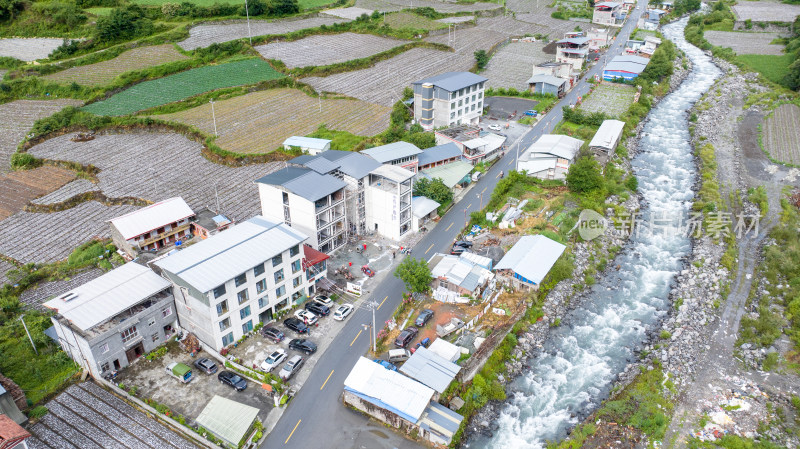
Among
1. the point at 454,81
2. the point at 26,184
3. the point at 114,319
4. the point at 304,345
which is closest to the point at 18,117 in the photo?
the point at 26,184

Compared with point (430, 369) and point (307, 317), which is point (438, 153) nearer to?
point (307, 317)

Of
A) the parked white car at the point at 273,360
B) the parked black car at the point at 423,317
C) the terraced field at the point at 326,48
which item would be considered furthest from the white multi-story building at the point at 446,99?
the parked white car at the point at 273,360

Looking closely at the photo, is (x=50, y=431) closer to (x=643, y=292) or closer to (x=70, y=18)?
(x=643, y=292)

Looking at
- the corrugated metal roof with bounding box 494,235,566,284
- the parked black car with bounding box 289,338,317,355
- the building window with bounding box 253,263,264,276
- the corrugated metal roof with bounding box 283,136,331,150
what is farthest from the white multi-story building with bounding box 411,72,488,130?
the parked black car with bounding box 289,338,317,355

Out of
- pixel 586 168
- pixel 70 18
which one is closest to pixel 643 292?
pixel 586 168

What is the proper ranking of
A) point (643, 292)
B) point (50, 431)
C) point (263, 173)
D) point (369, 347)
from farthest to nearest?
point (263, 173), point (643, 292), point (369, 347), point (50, 431)

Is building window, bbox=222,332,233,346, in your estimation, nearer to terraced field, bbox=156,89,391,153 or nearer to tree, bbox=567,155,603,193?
terraced field, bbox=156,89,391,153

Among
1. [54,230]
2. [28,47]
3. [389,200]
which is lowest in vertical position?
[54,230]

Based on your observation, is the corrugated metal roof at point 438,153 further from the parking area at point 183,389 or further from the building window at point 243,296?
the parking area at point 183,389
